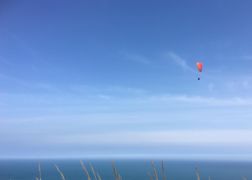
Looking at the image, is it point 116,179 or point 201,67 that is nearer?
point 116,179

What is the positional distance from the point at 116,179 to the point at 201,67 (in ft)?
65.7

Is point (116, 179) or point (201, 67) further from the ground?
point (201, 67)

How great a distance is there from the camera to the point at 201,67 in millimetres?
21734

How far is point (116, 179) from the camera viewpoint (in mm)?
2492
